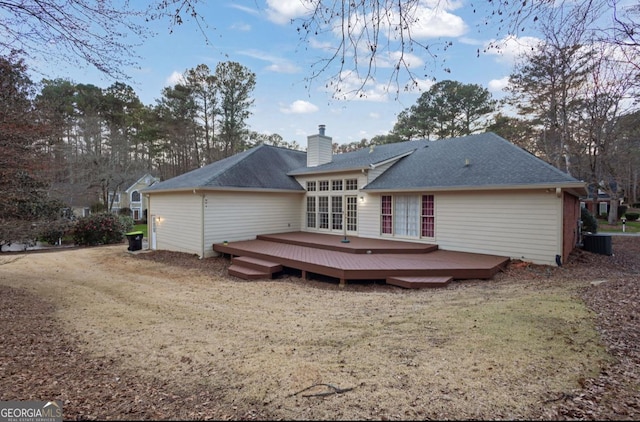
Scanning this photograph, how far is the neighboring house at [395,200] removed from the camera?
27.8 ft

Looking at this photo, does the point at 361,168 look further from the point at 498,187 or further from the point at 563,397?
the point at 563,397

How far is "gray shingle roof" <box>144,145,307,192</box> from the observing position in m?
11.7

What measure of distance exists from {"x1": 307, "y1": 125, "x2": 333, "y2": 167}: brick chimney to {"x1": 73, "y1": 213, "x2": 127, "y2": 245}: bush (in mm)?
11665

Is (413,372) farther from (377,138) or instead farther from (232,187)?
(377,138)

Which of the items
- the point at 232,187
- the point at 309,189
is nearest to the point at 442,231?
the point at 309,189

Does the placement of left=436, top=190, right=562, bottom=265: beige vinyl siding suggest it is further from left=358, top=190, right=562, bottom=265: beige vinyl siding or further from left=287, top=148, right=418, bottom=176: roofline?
left=287, top=148, right=418, bottom=176: roofline

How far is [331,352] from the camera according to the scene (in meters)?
3.53

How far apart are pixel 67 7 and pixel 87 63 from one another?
648mm

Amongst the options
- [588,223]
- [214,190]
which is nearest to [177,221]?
[214,190]

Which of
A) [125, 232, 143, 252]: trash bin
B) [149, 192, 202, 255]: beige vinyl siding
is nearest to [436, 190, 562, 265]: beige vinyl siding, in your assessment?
[149, 192, 202, 255]: beige vinyl siding

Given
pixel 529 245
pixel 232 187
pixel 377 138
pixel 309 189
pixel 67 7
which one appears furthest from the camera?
pixel 377 138

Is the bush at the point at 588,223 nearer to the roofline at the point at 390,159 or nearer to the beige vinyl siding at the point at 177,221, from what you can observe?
the roofline at the point at 390,159

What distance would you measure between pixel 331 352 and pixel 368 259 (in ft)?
17.4

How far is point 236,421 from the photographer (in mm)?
2248
